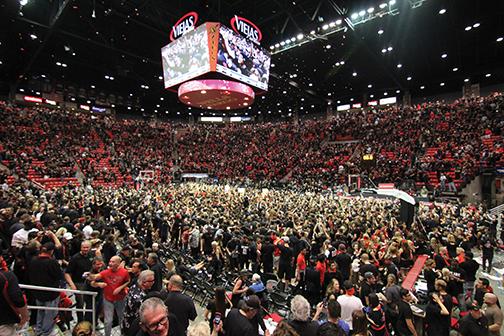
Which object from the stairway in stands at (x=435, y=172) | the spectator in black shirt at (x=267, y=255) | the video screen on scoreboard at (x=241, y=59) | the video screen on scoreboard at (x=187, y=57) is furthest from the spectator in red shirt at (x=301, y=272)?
the stairway in stands at (x=435, y=172)

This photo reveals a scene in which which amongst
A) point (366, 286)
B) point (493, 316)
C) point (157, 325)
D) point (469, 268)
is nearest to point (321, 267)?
point (366, 286)

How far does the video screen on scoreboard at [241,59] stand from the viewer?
48.5ft

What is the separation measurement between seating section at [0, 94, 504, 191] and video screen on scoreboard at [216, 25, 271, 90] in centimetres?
1223

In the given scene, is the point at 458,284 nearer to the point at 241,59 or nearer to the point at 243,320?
the point at 243,320

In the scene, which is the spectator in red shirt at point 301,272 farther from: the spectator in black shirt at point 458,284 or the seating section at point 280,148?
the seating section at point 280,148

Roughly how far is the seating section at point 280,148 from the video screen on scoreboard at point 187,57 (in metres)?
14.0

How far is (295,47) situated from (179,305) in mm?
22546

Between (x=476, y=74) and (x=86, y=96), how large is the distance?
50.3 metres

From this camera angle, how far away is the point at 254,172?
108 ft

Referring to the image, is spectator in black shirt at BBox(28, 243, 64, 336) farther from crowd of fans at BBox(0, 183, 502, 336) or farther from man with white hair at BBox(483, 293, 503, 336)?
man with white hair at BBox(483, 293, 503, 336)

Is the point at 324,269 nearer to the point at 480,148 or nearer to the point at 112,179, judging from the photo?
the point at 480,148

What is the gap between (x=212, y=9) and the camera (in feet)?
57.0

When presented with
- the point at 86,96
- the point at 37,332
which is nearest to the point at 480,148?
the point at 37,332

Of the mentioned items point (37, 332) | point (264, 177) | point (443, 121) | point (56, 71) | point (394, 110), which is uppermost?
point (56, 71)
